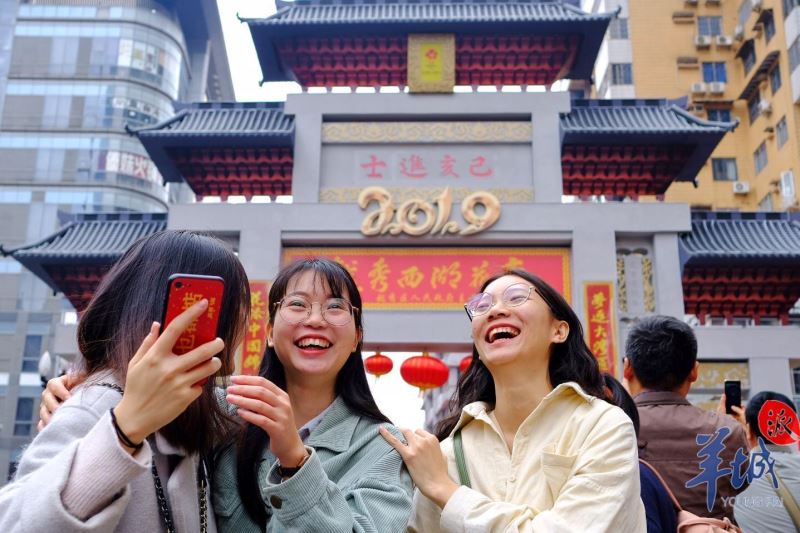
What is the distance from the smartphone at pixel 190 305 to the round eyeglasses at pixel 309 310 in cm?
68

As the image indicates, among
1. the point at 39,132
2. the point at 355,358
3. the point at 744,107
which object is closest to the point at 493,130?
the point at 355,358

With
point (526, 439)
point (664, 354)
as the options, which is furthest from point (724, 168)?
point (526, 439)

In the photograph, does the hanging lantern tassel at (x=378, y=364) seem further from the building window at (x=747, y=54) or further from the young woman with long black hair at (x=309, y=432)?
the building window at (x=747, y=54)

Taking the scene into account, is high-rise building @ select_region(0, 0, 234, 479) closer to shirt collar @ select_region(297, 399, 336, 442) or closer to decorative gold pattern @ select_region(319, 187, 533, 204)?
decorative gold pattern @ select_region(319, 187, 533, 204)

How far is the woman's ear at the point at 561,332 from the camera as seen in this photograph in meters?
2.19

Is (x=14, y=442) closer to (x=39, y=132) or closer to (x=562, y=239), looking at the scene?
(x=39, y=132)

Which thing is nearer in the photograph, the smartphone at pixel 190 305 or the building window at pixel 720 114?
the smartphone at pixel 190 305

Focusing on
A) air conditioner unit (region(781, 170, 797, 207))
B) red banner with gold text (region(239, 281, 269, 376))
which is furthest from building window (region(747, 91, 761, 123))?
red banner with gold text (region(239, 281, 269, 376))

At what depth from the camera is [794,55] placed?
1964 centimetres

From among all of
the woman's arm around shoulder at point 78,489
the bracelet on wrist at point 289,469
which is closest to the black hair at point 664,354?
the bracelet on wrist at point 289,469

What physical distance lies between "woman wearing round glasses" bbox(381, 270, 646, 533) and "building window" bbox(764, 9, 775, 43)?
23109 mm

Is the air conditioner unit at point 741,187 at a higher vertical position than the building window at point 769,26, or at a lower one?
lower

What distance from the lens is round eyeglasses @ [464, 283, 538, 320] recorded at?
6.95ft

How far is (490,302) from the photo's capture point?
215 cm
